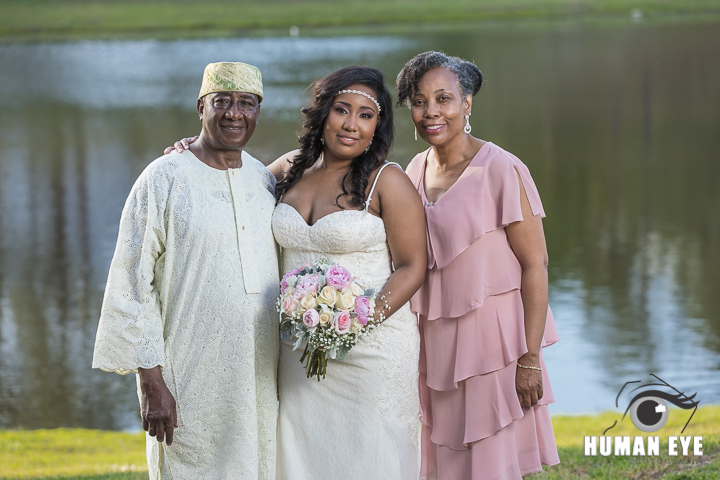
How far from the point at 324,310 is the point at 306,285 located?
150mm

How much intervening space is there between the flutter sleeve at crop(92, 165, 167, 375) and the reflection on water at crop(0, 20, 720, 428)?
433 cm

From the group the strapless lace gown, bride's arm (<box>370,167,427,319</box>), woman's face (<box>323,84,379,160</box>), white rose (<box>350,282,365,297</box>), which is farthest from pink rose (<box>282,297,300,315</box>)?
woman's face (<box>323,84,379,160</box>)

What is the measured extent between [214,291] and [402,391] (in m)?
1.13

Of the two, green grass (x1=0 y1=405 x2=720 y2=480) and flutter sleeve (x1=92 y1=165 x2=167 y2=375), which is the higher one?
flutter sleeve (x1=92 y1=165 x2=167 y2=375)

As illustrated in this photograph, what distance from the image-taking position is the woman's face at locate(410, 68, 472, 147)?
4.31 m

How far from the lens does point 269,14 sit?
66.6 meters

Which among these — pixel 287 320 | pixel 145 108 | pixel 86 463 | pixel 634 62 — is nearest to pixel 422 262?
pixel 287 320

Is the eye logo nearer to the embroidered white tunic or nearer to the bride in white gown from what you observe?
the bride in white gown

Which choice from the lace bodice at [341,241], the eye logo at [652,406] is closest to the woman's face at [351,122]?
the lace bodice at [341,241]

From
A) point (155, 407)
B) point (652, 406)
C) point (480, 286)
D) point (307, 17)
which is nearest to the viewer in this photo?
point (155, 407)

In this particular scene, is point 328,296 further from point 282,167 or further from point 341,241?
point 282,167

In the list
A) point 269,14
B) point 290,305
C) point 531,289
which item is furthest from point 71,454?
point 269,14

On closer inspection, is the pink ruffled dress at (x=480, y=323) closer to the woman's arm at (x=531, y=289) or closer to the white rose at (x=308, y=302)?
the woman's arm at (x=531, y=289)

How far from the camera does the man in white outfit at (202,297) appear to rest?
4.01 meters
